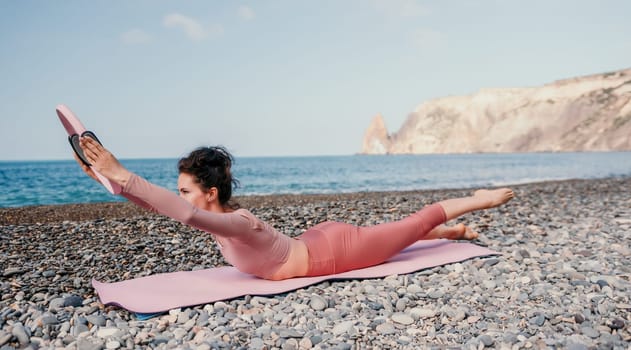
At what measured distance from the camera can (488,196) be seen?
532cm

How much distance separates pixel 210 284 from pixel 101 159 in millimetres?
1731

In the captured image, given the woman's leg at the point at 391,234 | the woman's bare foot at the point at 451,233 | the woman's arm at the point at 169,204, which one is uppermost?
the woman's arm at the point at 169,204

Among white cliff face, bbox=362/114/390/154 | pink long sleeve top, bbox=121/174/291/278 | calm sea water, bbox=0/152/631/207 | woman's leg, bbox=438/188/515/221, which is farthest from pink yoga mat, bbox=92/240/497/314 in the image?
white cliff face, bbox=362/114/390/154

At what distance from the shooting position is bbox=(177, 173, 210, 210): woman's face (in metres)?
4.07

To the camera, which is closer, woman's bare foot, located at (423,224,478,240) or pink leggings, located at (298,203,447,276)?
pink leggings, located at (298,203,447,276)

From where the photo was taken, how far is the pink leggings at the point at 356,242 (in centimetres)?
456

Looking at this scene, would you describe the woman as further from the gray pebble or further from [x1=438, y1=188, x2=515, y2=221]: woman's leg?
the gray pebble

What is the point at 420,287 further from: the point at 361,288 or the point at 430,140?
A: the point at 430,140

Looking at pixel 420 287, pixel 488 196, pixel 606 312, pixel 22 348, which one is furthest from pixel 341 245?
pixel 22 348

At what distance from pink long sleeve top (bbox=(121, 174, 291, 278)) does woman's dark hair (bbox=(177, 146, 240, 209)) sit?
23 centimetres

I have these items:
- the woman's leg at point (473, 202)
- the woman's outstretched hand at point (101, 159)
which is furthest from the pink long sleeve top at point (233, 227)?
the woman's leg at point (473, 202)

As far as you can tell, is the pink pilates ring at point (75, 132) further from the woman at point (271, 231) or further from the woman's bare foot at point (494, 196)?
the woman's bare foot at point (494, 196)

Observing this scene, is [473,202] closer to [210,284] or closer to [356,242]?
[356,242]

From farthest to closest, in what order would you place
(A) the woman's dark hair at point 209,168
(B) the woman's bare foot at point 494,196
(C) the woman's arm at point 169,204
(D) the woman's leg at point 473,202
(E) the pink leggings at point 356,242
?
(B) the woman's bare foot at point 494,196, (D) the woman's leg at point 473,202, (E) the pink leggings at point 356,242, (A) the woman's dark hair at point 209,168, (C) the woman's arm at point 169,204
